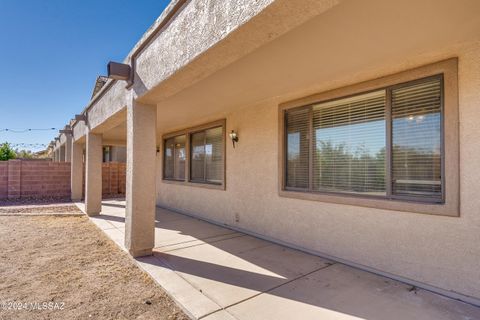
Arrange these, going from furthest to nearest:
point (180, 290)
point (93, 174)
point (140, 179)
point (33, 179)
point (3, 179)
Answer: point (33, 179) → point (3, 179) → point (93, 174) → point (140, 179) → point (180, 290)

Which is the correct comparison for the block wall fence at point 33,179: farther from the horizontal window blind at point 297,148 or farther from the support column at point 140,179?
the horizontal window blind at point 297,148

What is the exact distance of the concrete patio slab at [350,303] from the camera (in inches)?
109

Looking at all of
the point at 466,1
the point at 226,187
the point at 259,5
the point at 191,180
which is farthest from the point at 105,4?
the point at 466,1

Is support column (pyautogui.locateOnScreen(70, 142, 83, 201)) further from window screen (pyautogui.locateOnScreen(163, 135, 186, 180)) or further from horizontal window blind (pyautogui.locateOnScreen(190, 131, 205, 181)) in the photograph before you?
horizontal window blind (pyautogui.locateOnScreen(190, 131, 205, 181))

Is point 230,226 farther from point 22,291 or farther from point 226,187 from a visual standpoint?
point 22,291

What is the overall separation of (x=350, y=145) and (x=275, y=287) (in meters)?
2.64

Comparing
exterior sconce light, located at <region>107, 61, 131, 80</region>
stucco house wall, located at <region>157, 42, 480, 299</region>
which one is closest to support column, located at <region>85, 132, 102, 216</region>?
stucco house wall, located at <region>157, 42, 480, 299</region>

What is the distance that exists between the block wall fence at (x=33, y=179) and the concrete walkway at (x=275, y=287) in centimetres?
1031

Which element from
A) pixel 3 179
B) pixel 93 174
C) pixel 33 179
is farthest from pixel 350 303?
pixel 3 179

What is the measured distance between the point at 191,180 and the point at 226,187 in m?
2.18

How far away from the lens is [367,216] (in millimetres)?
3963

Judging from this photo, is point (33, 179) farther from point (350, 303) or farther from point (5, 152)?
point (350, 303)

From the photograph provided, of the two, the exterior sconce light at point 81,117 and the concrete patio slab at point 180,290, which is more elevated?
the exterior sconce light at point 81,117

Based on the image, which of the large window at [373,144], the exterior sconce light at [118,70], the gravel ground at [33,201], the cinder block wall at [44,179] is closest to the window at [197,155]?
the large window at [373,144]
